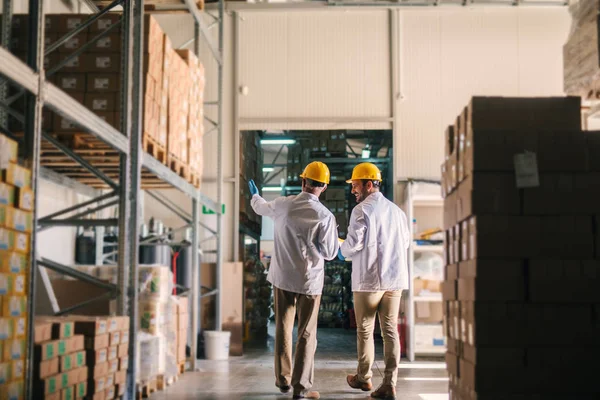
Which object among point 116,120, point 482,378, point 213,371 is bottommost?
point 213,371

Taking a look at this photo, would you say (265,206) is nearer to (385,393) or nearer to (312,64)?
(385,393)

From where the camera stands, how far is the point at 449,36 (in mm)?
12719

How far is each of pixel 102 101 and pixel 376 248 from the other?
10.00ft

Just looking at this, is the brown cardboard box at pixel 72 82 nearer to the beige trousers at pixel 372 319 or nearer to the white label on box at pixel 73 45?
the white label on box at pixel 73 45

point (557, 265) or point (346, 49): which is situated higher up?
point (346, 49)

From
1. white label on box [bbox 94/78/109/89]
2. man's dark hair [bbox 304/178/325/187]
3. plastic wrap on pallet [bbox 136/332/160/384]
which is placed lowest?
plastic wrap on pallet [bbox 136/332/160/384]

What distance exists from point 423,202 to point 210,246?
3.62 m

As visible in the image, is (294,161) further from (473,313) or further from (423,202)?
(473,313)

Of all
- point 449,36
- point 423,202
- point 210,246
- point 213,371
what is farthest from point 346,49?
point 213,371

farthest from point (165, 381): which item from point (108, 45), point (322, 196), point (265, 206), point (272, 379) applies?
point (322, 196)

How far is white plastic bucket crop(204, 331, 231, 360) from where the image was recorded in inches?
440

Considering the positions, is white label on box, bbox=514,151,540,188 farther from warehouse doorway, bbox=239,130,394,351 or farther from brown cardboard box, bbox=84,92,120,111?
warehouse doorway, bbox=239,130,394,351

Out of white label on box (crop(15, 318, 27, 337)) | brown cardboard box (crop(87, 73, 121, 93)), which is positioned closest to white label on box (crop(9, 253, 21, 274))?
white label on box (crop(15, 318, 27, 337))

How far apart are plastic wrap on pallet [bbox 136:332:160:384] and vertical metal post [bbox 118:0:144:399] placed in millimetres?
589
